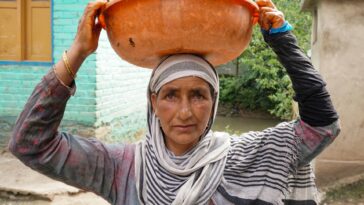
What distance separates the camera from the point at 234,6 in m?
1.74

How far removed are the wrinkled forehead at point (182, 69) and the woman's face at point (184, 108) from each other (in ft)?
0.06

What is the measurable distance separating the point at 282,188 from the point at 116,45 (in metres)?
0.93

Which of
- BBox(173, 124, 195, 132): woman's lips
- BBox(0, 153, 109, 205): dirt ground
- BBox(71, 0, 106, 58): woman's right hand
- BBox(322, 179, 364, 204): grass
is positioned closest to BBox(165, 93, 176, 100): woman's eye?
BBox(173, 124, 195, 132): woman's lips

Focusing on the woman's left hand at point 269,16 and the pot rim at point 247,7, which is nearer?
the pot rim at point 247,7

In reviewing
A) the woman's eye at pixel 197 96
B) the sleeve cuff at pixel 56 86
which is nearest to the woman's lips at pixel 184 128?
the woman's eye at pixel 197 96

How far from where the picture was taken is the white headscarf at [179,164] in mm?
1864

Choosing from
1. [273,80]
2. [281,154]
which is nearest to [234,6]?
[281,154]

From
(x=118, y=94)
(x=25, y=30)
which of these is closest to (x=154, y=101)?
(x=25, y=30)

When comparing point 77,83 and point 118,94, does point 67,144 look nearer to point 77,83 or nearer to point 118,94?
point 77,83

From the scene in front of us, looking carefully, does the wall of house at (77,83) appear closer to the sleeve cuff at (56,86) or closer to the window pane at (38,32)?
the window pane at (38,32)

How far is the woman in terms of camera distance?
181cm

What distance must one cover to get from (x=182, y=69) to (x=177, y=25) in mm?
236

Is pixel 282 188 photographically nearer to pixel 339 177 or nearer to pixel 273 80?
pixel 339 177

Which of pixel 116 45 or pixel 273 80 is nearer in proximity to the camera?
pixel 116 45
